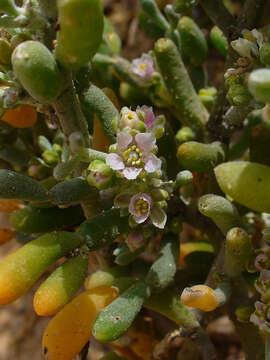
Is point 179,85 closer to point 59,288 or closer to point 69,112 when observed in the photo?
point 69,112

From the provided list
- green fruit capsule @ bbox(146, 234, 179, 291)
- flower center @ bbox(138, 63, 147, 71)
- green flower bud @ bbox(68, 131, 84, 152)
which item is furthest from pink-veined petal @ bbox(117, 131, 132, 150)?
flower center @ bbox(138, 63, 147, 71)

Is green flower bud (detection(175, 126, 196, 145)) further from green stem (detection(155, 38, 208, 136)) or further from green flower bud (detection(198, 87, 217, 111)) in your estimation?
green flower bud (detection(198, 87, 217, 111))

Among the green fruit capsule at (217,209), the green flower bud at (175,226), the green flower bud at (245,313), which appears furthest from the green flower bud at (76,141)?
the green flower bud at (245,313)

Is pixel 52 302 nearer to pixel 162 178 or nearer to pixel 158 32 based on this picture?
pixel 162 178

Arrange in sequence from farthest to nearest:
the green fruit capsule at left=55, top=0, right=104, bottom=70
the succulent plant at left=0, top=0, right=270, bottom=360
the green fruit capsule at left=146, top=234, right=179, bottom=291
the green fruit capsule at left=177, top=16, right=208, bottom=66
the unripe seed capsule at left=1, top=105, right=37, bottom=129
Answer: the green fruit capsule at left=177, top=16, right=208, bottom=66 → the unripe seed capsule at left=1, top=105, right=37, bottom=129 → the green fruit capsule at left=146, top=234, right=179, bottom=291 → the succulent plant at left=0, top=0, right=270, bottom=360 → the green fruit capsule at left=55, top=0, right=104, bottom=70

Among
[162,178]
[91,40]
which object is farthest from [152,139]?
[91,40]

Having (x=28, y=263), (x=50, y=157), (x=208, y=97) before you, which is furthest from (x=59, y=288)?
(x=208, y=97)
